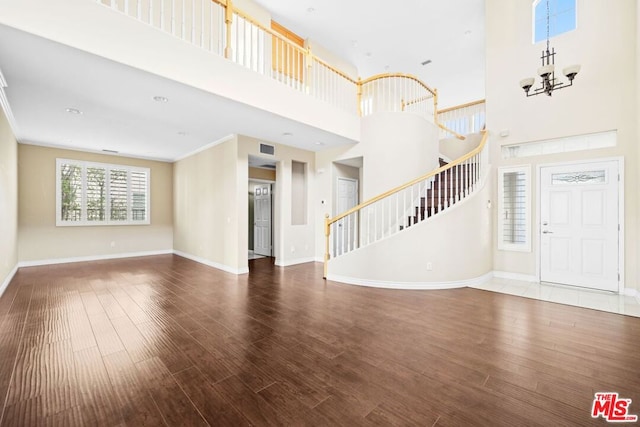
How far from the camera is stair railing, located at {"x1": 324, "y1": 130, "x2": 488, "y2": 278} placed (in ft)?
15.6

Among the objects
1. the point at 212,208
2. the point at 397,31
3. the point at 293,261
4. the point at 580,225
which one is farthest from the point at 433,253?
the point at 397,31

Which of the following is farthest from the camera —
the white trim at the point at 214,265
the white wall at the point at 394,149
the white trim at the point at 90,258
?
the white trim at the point at 90,258

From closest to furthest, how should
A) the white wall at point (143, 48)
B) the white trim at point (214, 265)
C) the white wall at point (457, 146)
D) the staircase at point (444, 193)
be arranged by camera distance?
1. the white wall at point (143, 48)
2. the staircase at point (444, 193)
3. the white trim at point (214, 265)
4. the white wall at point (457, 146)

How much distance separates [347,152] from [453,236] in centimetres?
310

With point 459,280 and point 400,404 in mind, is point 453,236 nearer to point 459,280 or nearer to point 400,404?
point 459,280

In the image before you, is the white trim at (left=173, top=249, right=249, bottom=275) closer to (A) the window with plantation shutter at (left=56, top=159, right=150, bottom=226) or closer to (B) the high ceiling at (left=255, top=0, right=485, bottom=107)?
(A) the window with plantation shutter at (left=56, top=159, right=150, bottom=226)

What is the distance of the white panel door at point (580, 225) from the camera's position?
14.4ft

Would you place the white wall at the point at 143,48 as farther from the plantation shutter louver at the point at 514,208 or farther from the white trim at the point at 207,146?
the plantation shutter louver at the point at 514,208

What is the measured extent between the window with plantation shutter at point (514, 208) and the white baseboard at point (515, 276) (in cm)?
48

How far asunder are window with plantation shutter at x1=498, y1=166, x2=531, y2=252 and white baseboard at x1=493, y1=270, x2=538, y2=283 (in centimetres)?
48

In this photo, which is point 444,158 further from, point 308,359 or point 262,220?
point 308,359

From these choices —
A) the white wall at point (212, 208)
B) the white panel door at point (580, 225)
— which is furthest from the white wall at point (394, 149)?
the white wall at point (212, 208)

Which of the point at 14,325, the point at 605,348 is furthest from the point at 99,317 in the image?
the point at 605,348

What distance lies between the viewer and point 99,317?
3324mm
